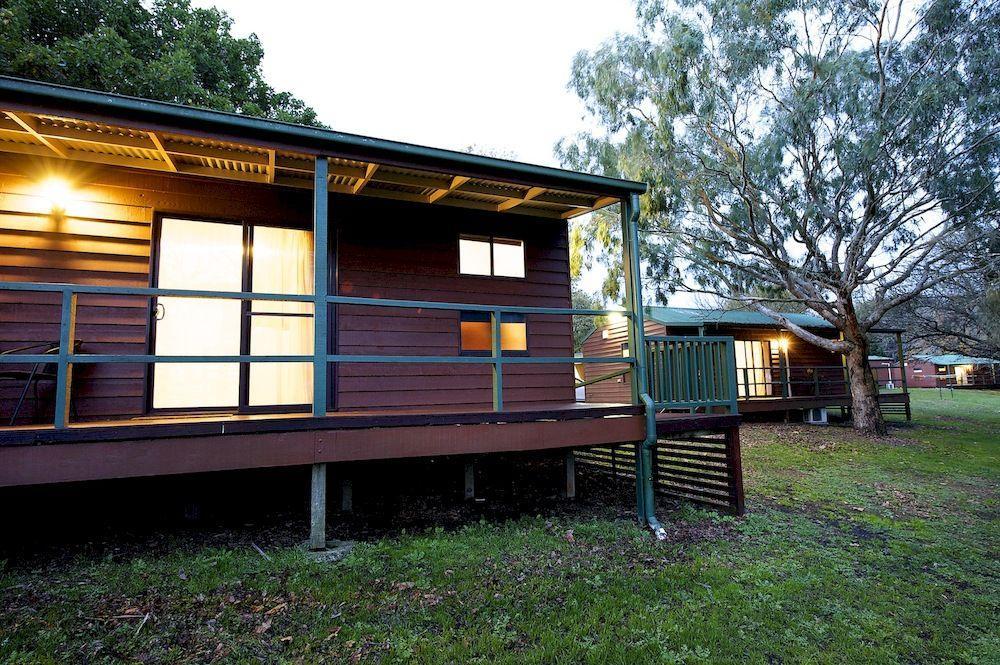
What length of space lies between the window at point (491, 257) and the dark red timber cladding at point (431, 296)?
0.30ft

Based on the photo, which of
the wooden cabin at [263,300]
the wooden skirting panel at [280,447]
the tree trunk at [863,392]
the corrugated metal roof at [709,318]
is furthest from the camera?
the corrugated metal roof at [709,318]

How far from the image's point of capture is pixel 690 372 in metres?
6.65

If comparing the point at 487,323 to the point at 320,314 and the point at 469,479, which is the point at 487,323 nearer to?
the point at 469,479

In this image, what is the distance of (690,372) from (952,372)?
52.7m

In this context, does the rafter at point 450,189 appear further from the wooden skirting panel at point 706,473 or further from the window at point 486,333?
the wooden skirting panel at point 706,473

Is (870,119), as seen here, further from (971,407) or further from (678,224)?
(971,407)

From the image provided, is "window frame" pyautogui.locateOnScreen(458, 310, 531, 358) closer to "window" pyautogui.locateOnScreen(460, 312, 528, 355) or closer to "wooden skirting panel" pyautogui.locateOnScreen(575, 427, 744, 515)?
"window" pyautogui.locateOnScreen(460, 312, 528, 355)

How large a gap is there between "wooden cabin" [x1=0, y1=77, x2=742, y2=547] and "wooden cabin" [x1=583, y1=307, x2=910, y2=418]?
10986mm

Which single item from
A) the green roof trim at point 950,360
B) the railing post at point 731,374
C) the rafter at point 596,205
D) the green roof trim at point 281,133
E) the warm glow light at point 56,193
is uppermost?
the rafter at point 596,205

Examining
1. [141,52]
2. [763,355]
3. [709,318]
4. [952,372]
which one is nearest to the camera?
[141,52]

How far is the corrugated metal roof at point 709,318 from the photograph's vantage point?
17.6 meters

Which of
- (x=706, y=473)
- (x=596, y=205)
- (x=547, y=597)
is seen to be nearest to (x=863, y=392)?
(x=706, y=473)

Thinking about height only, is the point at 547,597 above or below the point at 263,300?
below

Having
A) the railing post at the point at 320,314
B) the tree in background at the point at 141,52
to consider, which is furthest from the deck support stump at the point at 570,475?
the tree in background at the point at 141,52
